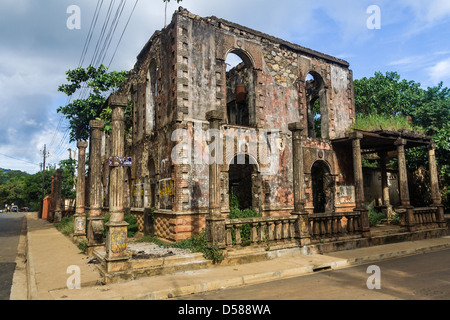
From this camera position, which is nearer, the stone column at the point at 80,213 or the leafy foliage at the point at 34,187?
the stone column at the point at 80,213

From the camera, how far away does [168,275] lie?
712 centimetres

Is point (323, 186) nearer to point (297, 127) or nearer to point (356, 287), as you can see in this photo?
point (297, 127)

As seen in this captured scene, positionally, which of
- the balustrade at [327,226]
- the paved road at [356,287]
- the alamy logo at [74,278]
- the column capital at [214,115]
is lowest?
the paved road at [356,287]

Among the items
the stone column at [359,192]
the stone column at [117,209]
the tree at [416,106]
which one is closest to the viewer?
the stone column at [117,209]

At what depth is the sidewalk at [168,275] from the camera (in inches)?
232

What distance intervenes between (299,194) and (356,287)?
4.07 meters

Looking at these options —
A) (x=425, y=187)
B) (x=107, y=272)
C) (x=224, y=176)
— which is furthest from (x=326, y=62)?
(x=107, y=272)

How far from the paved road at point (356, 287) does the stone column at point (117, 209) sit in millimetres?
2010

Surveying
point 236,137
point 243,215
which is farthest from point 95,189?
point 236,137

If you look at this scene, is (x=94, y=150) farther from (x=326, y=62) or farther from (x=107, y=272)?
(x=326, y=62)

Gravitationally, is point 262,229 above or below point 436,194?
below

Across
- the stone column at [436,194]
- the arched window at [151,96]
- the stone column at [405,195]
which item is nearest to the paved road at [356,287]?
the stone column at [405,195]

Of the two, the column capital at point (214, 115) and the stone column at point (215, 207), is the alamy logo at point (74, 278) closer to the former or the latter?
the stone column at point (215, 207)

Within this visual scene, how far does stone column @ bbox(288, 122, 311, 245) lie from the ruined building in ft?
0.11
